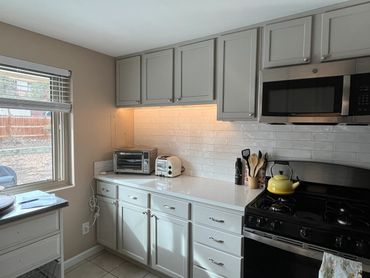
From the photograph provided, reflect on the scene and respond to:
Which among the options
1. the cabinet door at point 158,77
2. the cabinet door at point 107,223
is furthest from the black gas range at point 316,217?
the cabinet door at point 107,223

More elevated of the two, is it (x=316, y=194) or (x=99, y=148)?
(x=99, y=148)

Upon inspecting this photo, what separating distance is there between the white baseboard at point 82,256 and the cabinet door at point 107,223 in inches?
4.3

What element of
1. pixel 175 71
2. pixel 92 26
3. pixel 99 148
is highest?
pixel 92 26

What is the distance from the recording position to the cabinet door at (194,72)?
2145 mm

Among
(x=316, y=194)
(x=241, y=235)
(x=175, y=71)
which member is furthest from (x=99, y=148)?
(x=316, y=194)

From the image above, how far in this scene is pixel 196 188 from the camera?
213 centimetres

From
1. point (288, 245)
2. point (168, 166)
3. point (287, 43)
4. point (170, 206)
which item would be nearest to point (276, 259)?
point (288, 245)

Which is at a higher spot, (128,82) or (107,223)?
(128,82)

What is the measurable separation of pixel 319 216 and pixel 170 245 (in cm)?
122

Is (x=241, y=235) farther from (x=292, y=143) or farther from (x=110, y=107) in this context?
(x=110, y=107)

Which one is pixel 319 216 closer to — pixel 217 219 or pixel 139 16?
pixel 217 219

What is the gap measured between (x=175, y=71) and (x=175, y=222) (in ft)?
4.65

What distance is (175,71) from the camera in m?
2.35

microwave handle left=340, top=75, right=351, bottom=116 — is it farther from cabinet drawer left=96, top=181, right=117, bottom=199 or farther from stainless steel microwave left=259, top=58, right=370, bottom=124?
cabinet drawer left=96, top=181, right=117, bottom=199
